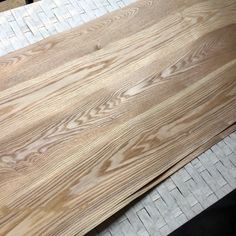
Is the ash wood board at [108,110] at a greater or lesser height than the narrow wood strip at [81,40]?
lesser

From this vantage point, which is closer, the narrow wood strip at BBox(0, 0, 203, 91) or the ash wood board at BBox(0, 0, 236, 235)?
the ash wood board at BBox(0, 0, 236, 235)

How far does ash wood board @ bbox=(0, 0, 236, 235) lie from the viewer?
84cm

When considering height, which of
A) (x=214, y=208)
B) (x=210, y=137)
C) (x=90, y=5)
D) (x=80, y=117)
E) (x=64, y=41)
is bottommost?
(x=214, y=208)

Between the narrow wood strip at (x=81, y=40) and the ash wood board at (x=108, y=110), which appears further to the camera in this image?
the narrow wood strip at (x=81, y=40)

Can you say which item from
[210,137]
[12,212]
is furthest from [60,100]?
[210,137]

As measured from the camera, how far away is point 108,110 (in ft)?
3.24

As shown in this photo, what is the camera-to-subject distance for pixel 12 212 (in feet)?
2.66

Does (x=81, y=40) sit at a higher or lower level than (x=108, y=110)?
higher

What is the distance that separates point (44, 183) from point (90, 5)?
24.7 inches

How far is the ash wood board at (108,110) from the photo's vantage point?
84 centimetres

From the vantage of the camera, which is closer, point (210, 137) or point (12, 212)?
point (12, 212)

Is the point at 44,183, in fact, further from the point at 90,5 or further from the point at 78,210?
the point at 90,5

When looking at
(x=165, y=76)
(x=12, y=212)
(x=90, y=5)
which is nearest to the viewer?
(x=12, y=212)

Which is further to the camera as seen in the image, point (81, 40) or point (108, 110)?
point (81, 40)
